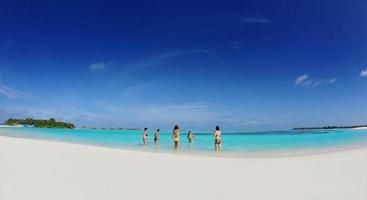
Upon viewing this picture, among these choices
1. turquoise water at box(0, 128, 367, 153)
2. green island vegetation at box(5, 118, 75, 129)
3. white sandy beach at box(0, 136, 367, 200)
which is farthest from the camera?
green island vegetation at box(5, 118, 75, 129)

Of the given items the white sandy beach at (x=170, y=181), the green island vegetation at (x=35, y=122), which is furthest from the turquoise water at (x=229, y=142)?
the green island vegetation at (x=35, y=122)

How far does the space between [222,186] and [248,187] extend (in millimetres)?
534

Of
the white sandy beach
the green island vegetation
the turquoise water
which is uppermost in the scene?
the green island vegetation

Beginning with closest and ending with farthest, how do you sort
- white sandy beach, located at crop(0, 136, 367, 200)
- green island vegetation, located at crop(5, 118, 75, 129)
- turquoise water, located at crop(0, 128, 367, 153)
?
white sandy beach, located at crop(0, 136, 367, 200) < turquoise water, located at crop(0, 128, 367, 153) < green island vegetation, located at crop(5, 118, 75, 129)

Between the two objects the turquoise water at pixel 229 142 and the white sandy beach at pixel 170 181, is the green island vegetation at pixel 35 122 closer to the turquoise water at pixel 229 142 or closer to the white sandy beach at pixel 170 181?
the turquoise water at pixel 229 142

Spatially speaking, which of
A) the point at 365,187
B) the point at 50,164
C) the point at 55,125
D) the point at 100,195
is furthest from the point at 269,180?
the point at 55,125

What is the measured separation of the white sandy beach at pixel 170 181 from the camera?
5445 millimetres

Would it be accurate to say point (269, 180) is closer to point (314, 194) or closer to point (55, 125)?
point (314, 194)

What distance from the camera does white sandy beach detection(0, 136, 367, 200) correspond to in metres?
5.45

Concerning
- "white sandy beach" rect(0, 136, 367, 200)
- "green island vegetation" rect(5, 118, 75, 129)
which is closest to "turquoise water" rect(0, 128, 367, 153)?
"white sandy beach" rect(0, 136, 367, 200)

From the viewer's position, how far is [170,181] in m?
6.63

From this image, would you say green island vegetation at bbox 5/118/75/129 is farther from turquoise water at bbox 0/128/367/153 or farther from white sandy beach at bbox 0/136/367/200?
white sandy beach at bbox 0/136/367/200

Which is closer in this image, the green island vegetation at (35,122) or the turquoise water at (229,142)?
the turquoise water at (229,142)

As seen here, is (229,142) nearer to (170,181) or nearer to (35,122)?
(170,181)
